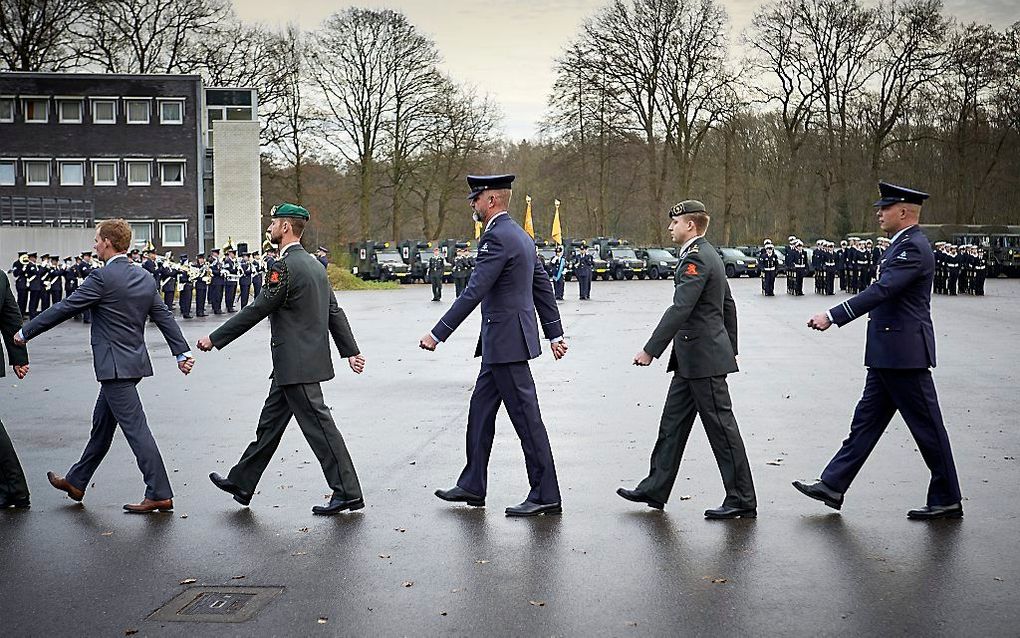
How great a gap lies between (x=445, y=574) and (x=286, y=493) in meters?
2.28

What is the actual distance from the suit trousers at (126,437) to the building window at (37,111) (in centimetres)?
5420

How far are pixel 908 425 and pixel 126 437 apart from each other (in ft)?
15.5

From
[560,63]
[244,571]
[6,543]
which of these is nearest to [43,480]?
[6,543]

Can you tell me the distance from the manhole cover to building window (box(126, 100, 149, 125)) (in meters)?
55.2

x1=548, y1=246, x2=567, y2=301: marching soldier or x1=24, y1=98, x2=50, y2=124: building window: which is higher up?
x1=24, y1=98, x2=50, y2=124: building window

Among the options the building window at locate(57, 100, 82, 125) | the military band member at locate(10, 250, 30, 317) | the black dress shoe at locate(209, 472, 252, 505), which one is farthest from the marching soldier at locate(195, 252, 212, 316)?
the building window at locate(57, 100, 82, 125)

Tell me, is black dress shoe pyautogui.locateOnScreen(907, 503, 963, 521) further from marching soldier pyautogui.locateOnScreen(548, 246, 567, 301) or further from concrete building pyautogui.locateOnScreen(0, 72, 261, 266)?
concrete building pyautogui.locateOnScreen(0, 72, 261, 266)

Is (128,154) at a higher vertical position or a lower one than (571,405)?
higher

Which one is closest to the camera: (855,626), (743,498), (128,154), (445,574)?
(855,626)

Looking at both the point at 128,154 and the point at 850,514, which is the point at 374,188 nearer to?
the point at 128,154

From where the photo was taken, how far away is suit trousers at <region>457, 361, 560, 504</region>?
7258 millimetres

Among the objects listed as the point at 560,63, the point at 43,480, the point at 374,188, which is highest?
the point at 560,63

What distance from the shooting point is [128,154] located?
57688mm

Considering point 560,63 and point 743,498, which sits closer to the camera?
point 743,498
